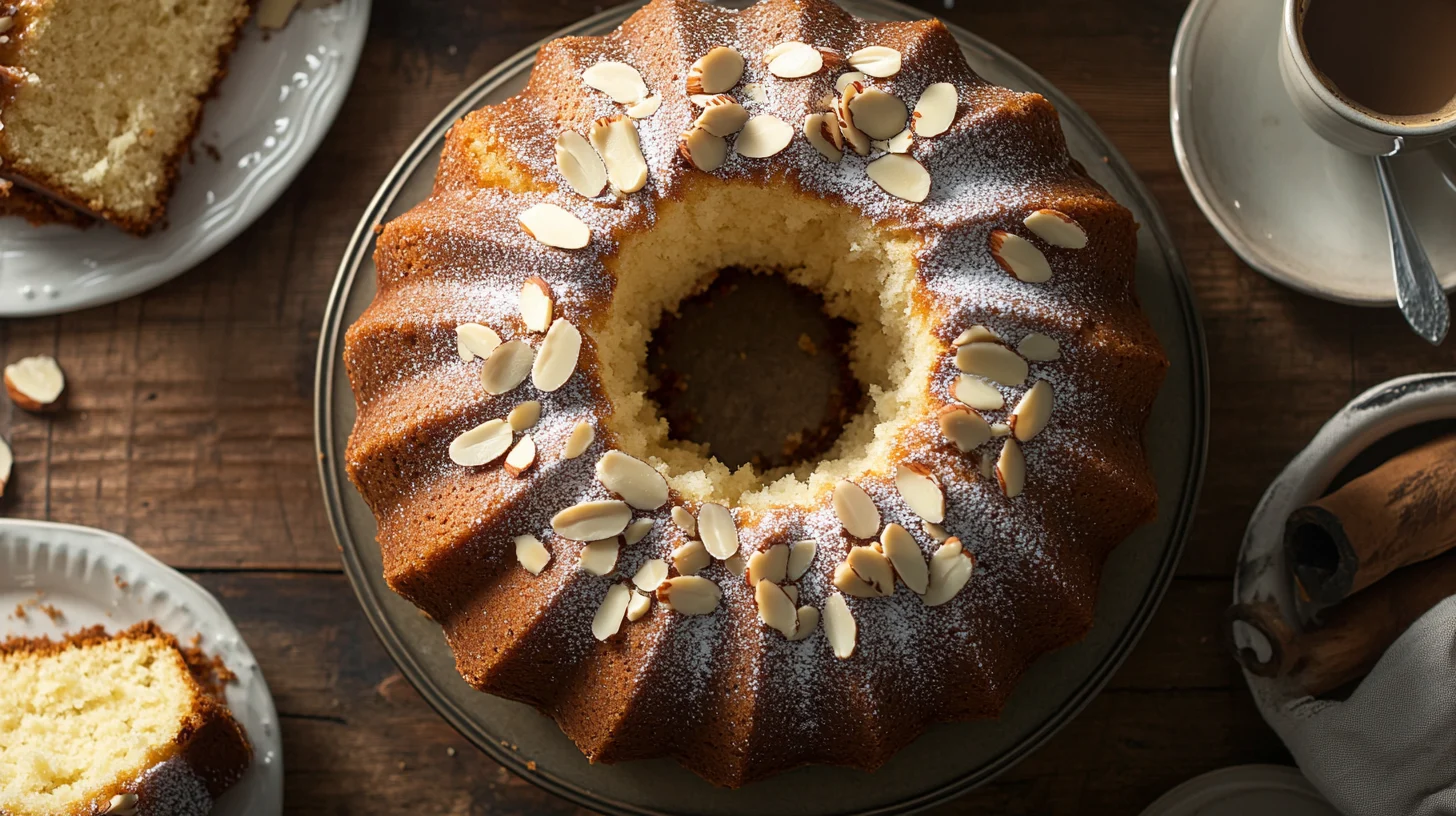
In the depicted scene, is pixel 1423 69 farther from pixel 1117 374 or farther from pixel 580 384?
pixel 580 384

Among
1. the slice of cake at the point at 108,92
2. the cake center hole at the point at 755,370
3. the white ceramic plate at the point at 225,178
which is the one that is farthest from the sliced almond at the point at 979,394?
the slice of cake at the point at 108,92

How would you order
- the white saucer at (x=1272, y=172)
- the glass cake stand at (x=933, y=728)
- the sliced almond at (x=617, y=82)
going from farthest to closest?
1. the white saucer at (x=1272, y=172)
2. the glass cake stand at (x=933, y=728)
3. the sliced almond at (x=617, y=82)

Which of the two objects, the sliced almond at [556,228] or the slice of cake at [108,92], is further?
the slice of cake at [108,92]

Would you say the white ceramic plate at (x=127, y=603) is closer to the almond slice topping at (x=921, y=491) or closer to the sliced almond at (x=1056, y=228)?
the almond slice topping at (x=921, y=491)

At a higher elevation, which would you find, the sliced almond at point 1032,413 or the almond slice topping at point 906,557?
the sliced almond at point 1032,413

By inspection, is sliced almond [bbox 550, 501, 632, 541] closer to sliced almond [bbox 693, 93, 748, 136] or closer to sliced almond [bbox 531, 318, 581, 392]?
sliced almond [bbox 531, 318, 581, 392]

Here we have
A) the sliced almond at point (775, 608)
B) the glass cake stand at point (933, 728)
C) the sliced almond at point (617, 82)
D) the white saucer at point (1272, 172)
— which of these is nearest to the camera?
the sliced almond at point (775, 608)

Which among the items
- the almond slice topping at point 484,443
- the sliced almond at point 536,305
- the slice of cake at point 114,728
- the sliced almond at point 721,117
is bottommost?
the slice of cake at point 114,728

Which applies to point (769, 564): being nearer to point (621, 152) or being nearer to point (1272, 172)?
point (621, 152)
